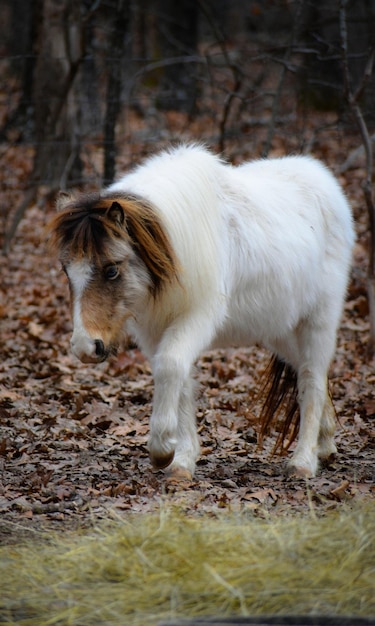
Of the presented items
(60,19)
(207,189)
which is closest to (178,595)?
(207,189)

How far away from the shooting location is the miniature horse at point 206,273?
4.66 m

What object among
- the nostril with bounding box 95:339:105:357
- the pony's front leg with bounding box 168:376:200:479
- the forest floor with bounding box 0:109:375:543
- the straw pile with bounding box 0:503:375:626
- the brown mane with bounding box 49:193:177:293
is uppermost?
the brown mane with bounding box 49:193:177:293

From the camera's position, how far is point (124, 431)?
20.8 feet

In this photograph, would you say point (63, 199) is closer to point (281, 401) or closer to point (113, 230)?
point (113, 230)

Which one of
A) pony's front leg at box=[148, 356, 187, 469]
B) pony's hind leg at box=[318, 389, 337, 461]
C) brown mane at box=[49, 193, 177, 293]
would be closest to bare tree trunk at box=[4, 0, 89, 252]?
pony's hind leg at box=[318, 389, 337, 461]

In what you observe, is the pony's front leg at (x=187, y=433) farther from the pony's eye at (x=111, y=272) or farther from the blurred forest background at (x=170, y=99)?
the blurred forest background at (x=170, y=99)

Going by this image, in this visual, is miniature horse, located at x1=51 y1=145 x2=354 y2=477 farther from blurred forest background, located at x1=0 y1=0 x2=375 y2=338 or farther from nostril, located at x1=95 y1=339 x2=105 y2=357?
blurred forest background, located at x1=0 y1=0 x2=375 y2=338

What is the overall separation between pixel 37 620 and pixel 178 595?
1.66 feet

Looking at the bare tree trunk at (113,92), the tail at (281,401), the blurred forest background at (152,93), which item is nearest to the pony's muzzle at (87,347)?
the tail at (281,401)

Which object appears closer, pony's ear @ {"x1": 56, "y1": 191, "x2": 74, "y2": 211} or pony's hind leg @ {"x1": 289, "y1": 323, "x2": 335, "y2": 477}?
pony's ear @ {"x1": 56, "y1": 191, "x2": 74, "y2": 211}

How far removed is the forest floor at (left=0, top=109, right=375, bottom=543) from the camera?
4.60m

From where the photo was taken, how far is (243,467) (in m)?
5.50

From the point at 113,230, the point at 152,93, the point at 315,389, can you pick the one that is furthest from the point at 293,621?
the point at 152,93

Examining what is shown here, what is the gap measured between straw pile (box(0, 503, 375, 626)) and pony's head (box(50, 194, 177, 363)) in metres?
1.17
